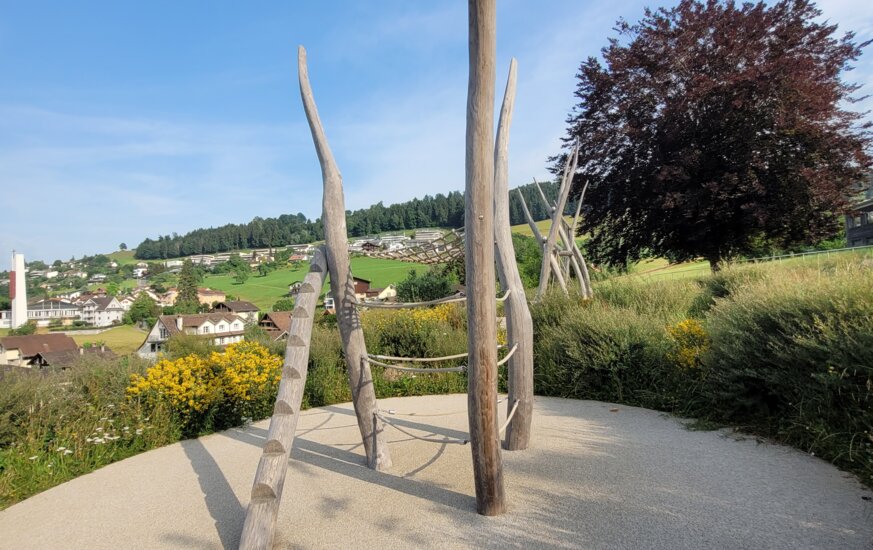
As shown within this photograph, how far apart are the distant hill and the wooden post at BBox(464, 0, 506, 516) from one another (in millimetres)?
1500

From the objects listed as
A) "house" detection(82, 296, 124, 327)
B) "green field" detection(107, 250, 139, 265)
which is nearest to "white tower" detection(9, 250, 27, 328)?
"house" detection(82, 296, 124, 327)

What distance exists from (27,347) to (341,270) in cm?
1385

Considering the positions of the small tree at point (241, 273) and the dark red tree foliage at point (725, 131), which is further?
the small tree at point (241, 273)

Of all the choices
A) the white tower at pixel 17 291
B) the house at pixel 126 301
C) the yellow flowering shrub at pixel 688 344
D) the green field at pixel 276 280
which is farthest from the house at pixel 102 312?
the yellow flowering shrub at pixel 688 344

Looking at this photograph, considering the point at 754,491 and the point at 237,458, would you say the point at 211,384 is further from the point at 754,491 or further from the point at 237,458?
the point at 754,491

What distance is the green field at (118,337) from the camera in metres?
16.5

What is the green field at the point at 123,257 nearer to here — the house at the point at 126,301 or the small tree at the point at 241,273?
the small tree at the point at 241,273

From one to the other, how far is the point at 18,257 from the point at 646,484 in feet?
55.6

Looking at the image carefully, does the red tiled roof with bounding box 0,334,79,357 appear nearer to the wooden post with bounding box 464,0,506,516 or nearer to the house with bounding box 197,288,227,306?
the wooden post with bounding box 464,0,506,516

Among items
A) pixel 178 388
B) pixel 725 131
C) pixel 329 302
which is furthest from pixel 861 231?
pixel 178 388

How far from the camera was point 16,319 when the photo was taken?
14672mm

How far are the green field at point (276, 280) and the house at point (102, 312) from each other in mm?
6896

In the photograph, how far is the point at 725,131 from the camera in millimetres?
Answer: 11547

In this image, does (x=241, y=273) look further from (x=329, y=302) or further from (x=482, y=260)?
(x=482, y=260)
